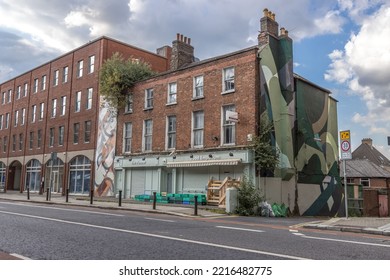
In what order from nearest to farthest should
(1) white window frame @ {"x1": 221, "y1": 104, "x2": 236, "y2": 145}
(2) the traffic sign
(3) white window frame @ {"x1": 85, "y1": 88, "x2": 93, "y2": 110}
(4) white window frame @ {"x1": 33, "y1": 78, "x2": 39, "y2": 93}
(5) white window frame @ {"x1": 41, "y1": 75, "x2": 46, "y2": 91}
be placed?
(2) the traffic sign → (1) white window frame @ {"x1": 221, "y1": 104, "x2": 236, "y2": 145} → (3) white window frame @ {"x1": 85, "y1": 88, "x2": 93, "y2": 110} → (5) white window frame @ {"x1": 41, "y1": 75, "x2": 46, "y2": 91} → (4) white window frame @ {"x1": 33, "y1": 78, "x2": 39, "y2": 93}

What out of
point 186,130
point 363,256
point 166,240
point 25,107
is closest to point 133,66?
point 186,130

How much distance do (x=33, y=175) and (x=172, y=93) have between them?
2040 centimetres

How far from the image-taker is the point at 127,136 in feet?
89.5

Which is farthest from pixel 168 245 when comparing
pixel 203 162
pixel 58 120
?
pixel 58 120

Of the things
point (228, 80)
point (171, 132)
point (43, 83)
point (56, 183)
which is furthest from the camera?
point (43, 83)

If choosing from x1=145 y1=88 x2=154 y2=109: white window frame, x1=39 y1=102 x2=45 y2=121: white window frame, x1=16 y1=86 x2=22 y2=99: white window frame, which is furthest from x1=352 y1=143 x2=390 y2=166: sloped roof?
x1=16 y1=86 x2=22 y2=99: white window frame

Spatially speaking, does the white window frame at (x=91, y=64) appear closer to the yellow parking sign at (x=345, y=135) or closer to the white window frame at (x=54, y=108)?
the white window frame at (x=54, y=108)

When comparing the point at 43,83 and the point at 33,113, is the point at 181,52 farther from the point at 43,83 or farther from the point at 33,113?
the point at 33,113

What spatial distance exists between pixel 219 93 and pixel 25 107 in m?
27.4

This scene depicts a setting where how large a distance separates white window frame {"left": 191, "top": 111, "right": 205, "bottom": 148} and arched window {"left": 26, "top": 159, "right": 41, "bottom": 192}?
66.9ft

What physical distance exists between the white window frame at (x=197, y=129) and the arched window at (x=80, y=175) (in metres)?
11.6

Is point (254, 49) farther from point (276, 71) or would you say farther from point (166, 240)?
point (166, 240)

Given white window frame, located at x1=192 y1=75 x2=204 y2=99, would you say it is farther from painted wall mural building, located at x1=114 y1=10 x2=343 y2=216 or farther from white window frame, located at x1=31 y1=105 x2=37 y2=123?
white window frame, located at x1=31 y1=105 x2=37 y2=123

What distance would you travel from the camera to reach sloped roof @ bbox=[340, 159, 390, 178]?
45.9 meters
